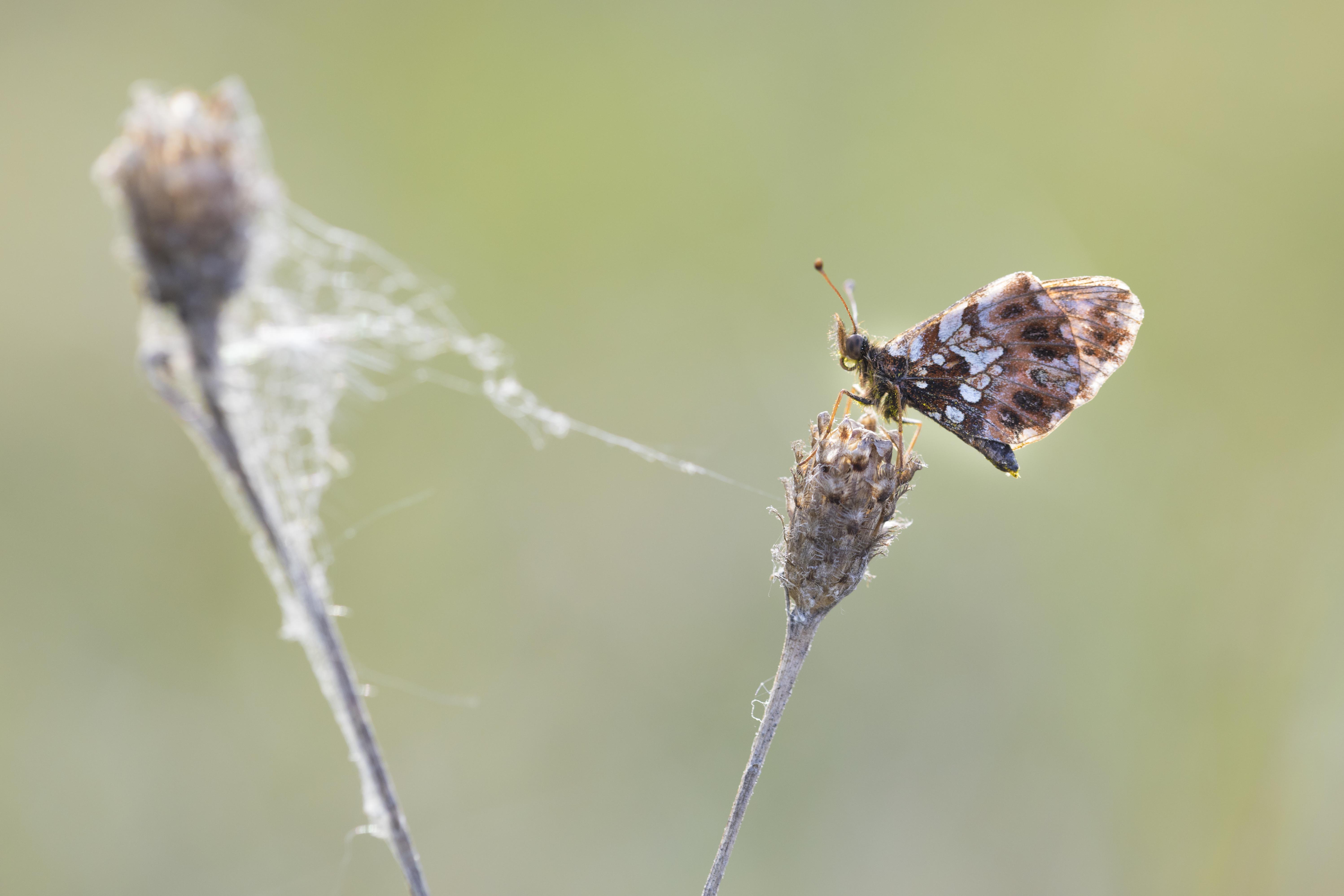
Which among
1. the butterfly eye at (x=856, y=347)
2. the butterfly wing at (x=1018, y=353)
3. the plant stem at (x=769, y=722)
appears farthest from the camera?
the butterfly eye at (x=856, y=347)

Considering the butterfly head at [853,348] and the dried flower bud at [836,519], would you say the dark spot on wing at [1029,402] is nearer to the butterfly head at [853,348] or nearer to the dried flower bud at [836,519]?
the butterfly head at [853,348]

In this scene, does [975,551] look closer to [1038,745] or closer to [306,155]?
[1038,745]

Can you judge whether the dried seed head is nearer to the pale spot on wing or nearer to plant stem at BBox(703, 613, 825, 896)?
plant stem at BBox(703, 613, 825, 896)

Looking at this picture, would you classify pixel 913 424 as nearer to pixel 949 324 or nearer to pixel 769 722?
pixel 949 324

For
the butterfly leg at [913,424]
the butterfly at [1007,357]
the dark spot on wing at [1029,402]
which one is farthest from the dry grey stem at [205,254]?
the dark spot on wing at [1029,402]

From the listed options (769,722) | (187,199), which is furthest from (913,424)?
(187,199)

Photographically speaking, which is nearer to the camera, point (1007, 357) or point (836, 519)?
point (836, 519)
